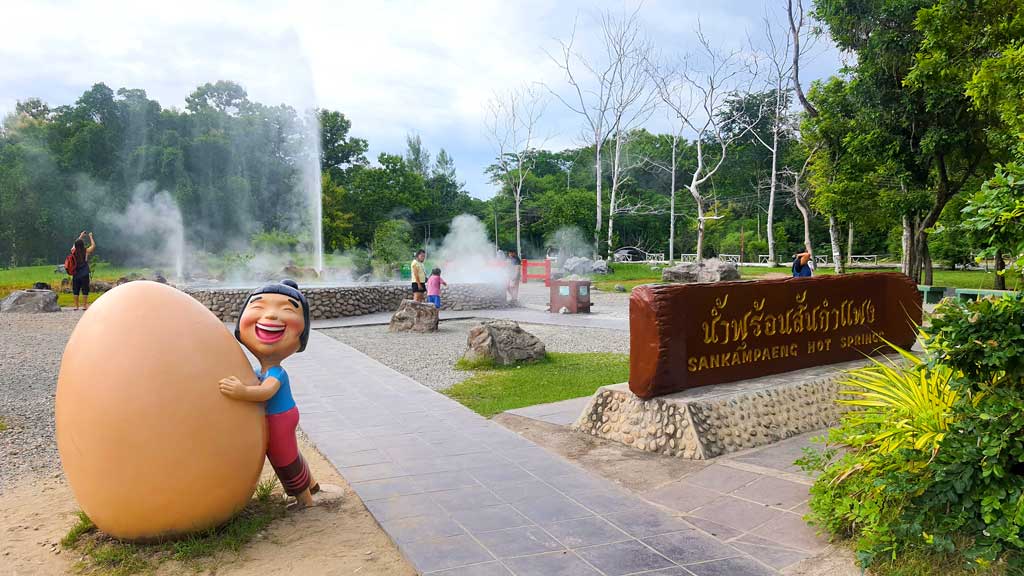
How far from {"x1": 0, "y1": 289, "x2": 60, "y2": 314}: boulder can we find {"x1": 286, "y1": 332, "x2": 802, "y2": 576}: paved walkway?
44.8 ft

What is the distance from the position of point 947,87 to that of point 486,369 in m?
11.7

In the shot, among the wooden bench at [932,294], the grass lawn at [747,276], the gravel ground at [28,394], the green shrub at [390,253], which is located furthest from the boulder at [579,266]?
the gravel ground at [28,394]

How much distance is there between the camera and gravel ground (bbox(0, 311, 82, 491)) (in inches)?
219

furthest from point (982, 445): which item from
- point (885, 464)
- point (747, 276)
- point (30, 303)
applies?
point (747, 276)

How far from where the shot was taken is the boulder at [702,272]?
2441 centimetres

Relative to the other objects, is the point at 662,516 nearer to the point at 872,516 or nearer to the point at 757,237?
the point at 872,516

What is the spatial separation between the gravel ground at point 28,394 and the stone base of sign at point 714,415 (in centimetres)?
439

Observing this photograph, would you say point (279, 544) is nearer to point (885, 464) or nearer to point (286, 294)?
point (286, 294)

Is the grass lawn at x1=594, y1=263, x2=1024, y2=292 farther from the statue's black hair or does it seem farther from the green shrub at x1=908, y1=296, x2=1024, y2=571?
the green shrub at x1=908, y1=296, x2=1024, y2=571

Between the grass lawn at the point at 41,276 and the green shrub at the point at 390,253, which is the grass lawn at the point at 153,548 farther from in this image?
the green shrub at the point at 390,253

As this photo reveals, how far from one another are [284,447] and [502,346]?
242 inches

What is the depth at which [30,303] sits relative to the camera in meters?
16.9

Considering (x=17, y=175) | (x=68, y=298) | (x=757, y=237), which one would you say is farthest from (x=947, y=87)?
(x=17, y=175)

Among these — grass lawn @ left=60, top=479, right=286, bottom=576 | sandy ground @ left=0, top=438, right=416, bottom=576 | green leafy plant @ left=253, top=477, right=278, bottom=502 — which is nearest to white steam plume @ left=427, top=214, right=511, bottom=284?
green leafy plant @ left=253, top=477, right=278, bottom=502
